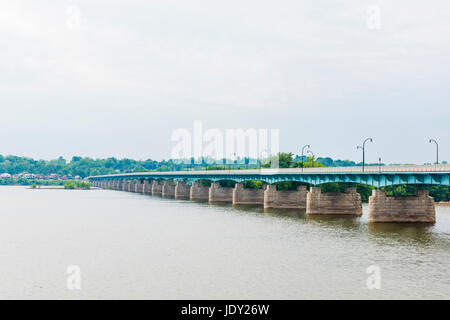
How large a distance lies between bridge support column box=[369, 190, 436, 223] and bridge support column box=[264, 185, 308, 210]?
37.8 metres

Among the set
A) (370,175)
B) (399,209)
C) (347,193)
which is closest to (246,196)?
(347,193)

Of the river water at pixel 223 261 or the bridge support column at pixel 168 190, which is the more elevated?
the bridge support column at pixel 168 190

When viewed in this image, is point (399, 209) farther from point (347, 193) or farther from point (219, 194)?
point (219, 194)

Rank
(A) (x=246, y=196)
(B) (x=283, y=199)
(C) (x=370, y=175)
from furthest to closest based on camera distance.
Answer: (A) (x=246, y=196), (B) (x=283, y=199), (C) (x=370, y=175)

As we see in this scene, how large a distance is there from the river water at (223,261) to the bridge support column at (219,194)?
70.5 metres

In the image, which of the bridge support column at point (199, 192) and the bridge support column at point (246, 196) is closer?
the bridge support column at point (246, 196)

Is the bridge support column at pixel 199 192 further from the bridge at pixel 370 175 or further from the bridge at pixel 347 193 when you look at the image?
the bridge at pixel 370 175

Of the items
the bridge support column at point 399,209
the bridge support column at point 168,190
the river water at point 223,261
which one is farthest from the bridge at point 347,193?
the bridge support column at point 168,190

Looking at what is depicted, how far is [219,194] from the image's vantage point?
14625 centimetres

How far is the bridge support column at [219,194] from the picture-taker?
145625 millimetres

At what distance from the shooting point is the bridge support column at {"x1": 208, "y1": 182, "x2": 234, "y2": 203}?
146m

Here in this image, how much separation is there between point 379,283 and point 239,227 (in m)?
36.7

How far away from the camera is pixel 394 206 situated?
76250mm

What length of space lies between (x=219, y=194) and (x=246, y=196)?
16.3 m
